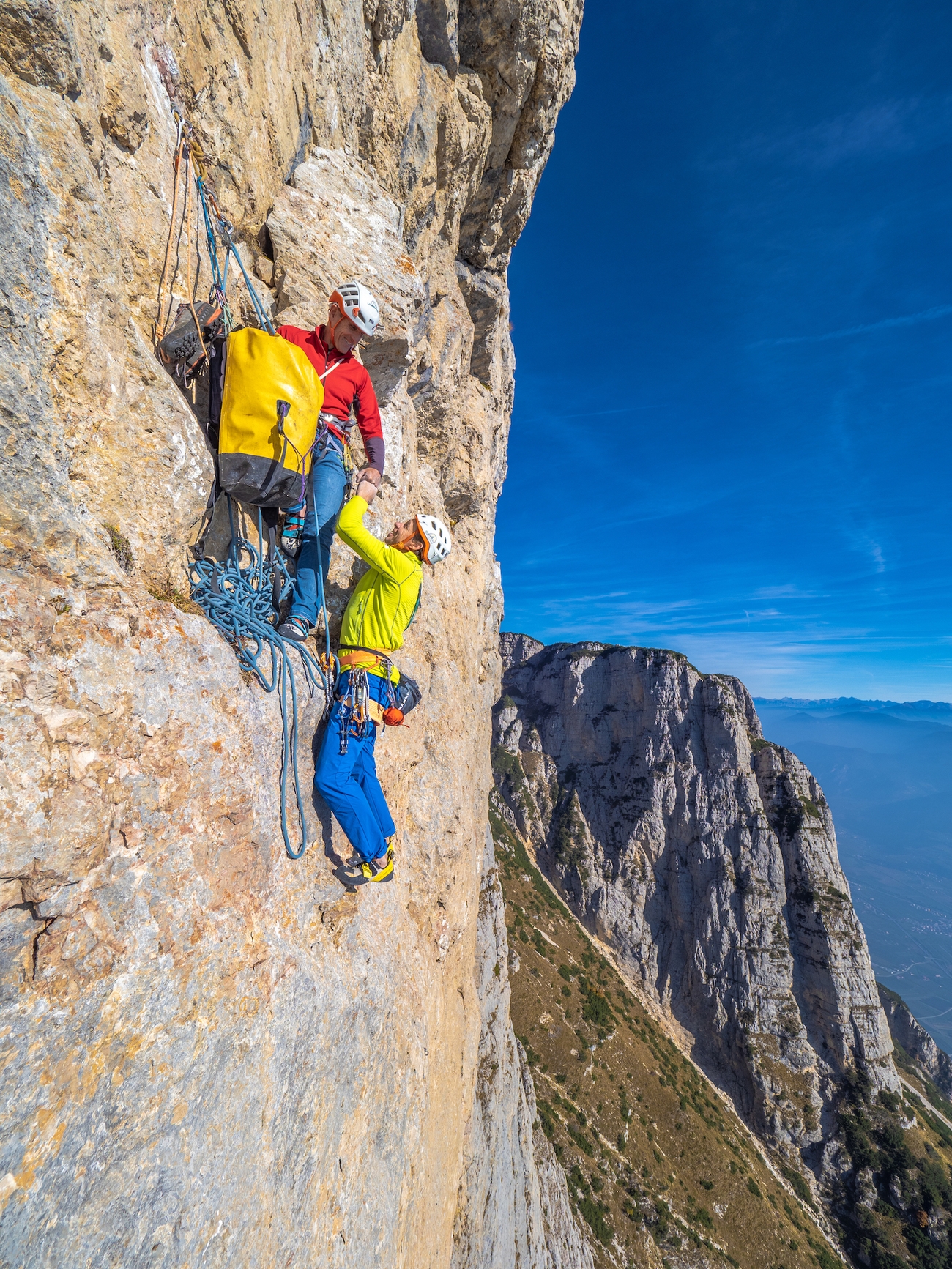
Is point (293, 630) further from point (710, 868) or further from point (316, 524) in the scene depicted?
point (710, 868)

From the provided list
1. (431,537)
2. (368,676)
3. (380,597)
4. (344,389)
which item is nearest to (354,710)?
(368,676)

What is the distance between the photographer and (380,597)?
578cm

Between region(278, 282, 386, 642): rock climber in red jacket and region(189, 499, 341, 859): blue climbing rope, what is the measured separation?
281mm

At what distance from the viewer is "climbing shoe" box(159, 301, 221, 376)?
14.2ft

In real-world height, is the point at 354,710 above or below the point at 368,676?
below

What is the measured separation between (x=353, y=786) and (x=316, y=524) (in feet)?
9.17

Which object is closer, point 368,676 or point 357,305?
point 357,305

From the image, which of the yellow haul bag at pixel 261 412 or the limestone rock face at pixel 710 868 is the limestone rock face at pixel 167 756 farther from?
the limestone rock face at pixel 710 868

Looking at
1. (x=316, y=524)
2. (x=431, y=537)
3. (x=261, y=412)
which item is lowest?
(x=316, y=524)

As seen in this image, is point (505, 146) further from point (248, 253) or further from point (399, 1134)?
point (399, 1134)

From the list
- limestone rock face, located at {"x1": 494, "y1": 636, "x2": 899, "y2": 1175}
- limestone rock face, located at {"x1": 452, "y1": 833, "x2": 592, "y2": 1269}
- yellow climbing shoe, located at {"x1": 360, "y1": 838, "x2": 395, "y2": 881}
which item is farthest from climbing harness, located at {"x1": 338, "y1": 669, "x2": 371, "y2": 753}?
limestone rock face, located at {"x1": 494, "y1": 636, "x2": 899, "y2": 1175}

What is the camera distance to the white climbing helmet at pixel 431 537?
19.9 ft

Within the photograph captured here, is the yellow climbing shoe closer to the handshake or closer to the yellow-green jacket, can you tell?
the yellow-green jacket

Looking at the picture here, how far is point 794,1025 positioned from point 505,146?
75.5 meters
